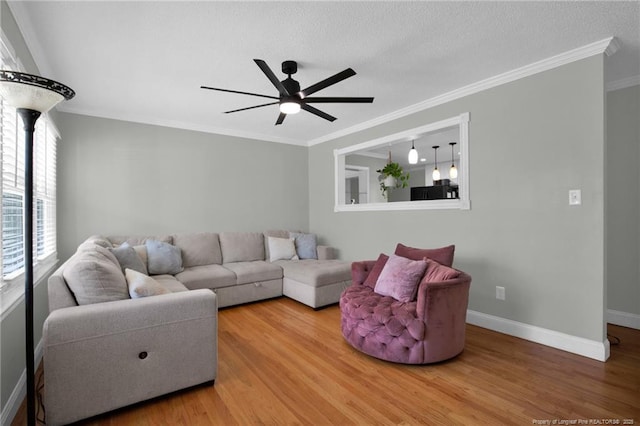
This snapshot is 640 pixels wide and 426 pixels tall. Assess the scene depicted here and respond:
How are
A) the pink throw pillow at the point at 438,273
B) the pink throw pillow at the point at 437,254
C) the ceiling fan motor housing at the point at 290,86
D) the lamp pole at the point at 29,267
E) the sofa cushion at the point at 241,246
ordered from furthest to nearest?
the sofa cushion at the point at 241,246
the pink throw pillow at the point at 437,254
the ceiling fan motor housing at the point at 290,86
the pink throw pillow at the point at 438,273
the lamp pole at the point at 29,267

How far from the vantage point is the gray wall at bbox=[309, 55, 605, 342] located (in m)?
2.64

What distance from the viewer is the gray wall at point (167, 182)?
3.96m

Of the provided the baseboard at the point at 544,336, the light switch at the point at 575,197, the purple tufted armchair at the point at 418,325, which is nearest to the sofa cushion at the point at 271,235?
the purple tufted armchair at the point at 418,325

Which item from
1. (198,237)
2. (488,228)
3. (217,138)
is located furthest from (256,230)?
(488,228)

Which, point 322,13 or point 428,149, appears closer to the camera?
point 322,13

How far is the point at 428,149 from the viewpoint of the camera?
6.99 m

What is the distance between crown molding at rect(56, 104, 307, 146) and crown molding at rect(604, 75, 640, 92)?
4237 millimetres

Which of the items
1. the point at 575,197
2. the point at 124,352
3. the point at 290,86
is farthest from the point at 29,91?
the point at 575,197

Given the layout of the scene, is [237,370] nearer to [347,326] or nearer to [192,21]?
[347,326]

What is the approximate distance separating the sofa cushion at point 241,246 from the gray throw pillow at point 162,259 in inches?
31.1

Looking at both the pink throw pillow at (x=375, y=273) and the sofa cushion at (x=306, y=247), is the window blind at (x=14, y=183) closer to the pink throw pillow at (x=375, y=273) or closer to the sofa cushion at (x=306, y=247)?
the pink throw pillow at (x=375, y=273)

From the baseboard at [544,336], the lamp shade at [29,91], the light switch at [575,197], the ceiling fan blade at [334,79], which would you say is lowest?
the baseboard at [544,336]

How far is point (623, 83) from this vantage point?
10.7 feet

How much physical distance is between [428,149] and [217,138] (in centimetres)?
450
